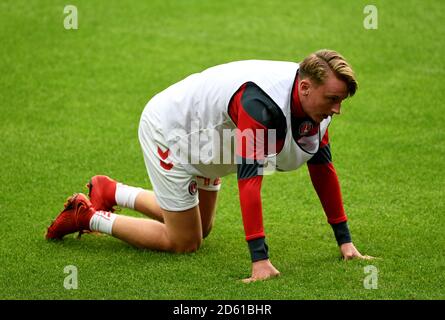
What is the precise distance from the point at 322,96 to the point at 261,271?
1.08 meters

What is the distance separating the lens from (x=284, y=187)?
24.3ft

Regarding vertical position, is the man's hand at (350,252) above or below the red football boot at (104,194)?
below

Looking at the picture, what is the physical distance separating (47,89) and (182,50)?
188 cm

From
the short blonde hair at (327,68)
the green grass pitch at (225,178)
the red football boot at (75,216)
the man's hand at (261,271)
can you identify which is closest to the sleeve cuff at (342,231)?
the green grass pitch at (225,178)

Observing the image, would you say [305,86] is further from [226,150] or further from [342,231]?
[342,231]

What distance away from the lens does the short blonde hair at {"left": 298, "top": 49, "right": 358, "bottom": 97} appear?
16.2 ft

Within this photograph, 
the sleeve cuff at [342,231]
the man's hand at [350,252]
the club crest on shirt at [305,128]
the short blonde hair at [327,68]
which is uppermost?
the short blonde hair at [327,68]

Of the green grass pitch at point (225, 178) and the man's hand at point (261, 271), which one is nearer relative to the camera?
the man's hand at point (261, 271)

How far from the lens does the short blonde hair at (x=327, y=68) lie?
494cm

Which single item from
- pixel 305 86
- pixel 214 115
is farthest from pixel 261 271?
pixel 305 86

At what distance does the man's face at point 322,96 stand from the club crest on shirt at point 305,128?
0.07 meters

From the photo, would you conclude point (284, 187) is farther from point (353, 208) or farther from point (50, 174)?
point (50, 174)

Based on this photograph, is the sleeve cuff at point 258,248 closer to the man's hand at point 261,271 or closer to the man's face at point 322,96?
the man's hand at point 261,271

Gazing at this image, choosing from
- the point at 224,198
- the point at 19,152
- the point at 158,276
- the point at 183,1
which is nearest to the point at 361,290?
the point at 158,276
